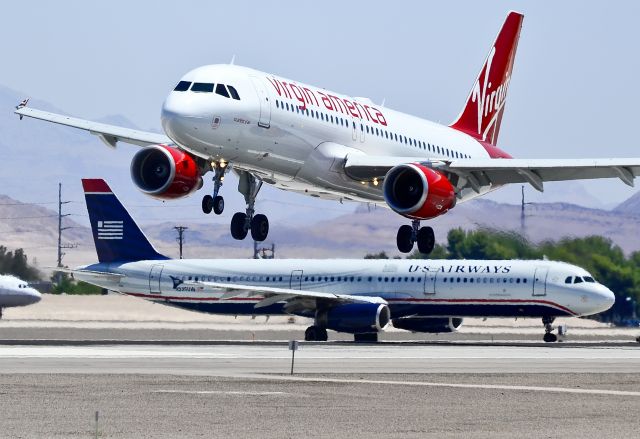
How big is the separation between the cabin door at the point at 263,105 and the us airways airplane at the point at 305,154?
0.04m

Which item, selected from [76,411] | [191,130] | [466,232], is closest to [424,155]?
[191,130]

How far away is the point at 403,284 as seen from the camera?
273ft

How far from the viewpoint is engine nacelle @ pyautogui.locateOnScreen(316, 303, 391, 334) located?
79.5 meters

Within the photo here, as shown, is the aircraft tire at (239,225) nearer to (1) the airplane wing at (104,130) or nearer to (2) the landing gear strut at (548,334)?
Answer: (1) the airplane wing at (104,130)

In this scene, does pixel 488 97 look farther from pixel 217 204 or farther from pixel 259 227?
pixel 217 204

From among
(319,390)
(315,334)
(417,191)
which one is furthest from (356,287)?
(319,390)

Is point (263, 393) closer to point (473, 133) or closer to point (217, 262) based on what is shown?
point (473, 133)

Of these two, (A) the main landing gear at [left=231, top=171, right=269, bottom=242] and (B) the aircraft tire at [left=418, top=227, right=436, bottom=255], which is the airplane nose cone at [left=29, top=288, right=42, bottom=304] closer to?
(B) the aircraft tire at [left=418, top=227, right=436, bottom=255]

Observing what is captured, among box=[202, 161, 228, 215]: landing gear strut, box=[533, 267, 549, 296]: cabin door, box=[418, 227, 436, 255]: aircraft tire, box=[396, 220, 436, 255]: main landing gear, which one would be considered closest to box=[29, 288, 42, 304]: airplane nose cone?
box=[533, 267, 549, 296]: cabin door

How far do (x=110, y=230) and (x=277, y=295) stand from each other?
16013 millimetres

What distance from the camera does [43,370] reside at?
174ft

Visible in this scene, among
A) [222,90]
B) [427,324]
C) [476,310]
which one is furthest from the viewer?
Answer: [427,324]

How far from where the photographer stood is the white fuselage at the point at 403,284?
80.8m

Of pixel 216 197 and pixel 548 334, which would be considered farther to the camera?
pixel 548 334
